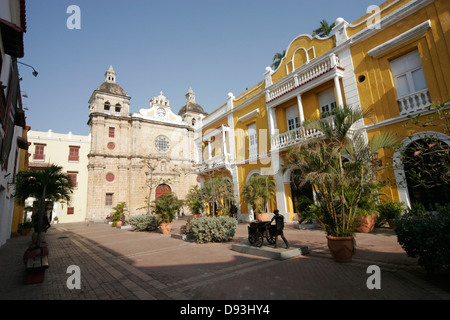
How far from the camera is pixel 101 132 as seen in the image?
29.2 metres

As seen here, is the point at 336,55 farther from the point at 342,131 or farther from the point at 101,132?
the point at 101,132

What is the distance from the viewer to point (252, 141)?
56.1 feet

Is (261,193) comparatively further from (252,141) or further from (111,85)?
(111,85)

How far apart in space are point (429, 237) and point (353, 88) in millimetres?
9385

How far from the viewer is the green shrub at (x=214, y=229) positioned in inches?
365

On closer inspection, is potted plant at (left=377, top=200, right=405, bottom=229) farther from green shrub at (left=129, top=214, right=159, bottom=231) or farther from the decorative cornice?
green shrub at (left=129, top=214, right=159, bottom=231)

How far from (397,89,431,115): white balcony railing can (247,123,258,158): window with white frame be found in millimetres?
8734

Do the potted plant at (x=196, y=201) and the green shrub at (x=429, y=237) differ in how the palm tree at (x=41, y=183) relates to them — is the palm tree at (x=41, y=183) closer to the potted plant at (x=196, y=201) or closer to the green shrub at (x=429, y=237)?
the potted plant at (x=196, y=201)

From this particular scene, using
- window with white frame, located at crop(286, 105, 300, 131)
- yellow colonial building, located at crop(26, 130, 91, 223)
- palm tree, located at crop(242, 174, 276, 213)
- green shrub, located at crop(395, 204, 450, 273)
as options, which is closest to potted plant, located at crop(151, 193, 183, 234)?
palm tree, located at crop(242, 174, 276, 213)

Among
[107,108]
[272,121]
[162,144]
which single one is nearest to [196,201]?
[272,121]

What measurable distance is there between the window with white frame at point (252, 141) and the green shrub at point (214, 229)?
7.88 meters
